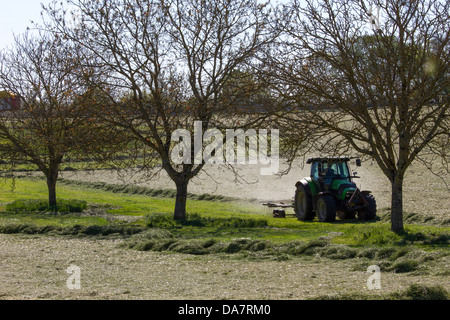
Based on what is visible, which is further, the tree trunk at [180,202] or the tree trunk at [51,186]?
the tree trunk at [51,186]

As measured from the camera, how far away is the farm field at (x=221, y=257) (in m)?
8.48

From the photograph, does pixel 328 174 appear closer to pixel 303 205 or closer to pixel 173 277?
pixel 303 205

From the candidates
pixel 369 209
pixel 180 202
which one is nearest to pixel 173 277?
pixel 180 202

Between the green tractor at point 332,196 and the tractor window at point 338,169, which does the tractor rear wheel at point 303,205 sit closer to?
the green tractor at point 332,196

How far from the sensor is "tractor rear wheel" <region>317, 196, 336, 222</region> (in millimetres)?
18188

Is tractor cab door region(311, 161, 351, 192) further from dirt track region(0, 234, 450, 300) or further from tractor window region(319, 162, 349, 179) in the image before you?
dirt track region(0, 234, 450, 300)

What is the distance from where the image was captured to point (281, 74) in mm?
13617

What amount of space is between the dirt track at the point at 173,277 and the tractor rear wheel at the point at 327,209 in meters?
7.10

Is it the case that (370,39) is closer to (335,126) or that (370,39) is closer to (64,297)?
(335,126)

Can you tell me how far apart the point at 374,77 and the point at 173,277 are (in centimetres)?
673

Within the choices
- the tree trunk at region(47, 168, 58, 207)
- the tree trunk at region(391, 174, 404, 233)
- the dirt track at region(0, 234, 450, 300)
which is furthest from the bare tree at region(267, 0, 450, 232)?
the tree trunk at region(47, 168, 58, 207)

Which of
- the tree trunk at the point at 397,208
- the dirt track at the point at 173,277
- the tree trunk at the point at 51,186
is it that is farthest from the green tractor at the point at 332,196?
the tree trunk at the point at 51,186

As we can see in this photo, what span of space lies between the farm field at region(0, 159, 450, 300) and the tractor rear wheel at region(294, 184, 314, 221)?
67.6 inches

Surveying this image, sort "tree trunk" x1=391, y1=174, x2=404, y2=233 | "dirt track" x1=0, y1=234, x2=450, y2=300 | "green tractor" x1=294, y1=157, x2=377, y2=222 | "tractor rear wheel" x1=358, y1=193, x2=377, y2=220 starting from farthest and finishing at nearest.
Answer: "green tractor" x1=294, y1=157, x2=377, y2=222
"tractor rear wheel" x1=358, y1=193, x2=377, y2=220
"tree trunk" x1=391, y1=174, x2=404, y2=233
"dirt track" x1=0, y1=234, x2=450, y2=300
